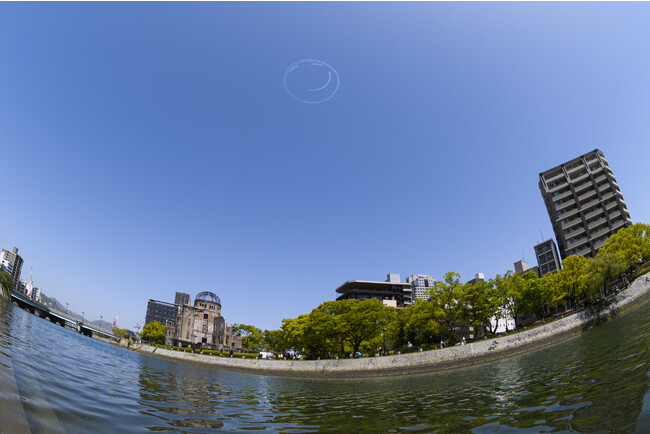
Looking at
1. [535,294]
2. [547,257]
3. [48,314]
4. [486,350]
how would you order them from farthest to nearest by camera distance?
[48,314]
[547,257]
[535,294]
[486,350]

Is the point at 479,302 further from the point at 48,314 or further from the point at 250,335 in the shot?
the point at 48,314

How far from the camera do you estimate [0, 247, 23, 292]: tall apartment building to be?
16662 cm

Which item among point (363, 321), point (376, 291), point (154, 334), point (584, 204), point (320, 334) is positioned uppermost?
point (584, 204)

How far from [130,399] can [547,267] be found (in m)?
112

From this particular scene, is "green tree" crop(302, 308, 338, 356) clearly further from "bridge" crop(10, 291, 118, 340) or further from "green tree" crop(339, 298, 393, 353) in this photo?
"bridge" crop(10, 291, 118, 340)

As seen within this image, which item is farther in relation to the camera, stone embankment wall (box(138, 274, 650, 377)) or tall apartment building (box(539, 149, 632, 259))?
tall apartment building (box(539, 149, 632, 259))

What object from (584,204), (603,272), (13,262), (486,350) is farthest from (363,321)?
(13,262)

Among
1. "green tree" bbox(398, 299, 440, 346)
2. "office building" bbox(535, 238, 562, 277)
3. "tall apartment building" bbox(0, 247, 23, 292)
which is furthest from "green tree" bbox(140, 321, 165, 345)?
"office building" bbox(535, 238, 562, 277)

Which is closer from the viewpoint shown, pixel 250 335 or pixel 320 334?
pixel 320 334

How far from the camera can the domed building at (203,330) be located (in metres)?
93.9

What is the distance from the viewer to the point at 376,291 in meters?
124

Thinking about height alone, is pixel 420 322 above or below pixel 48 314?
below

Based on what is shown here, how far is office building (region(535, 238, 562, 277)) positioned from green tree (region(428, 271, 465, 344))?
194ft

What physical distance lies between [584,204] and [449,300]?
67.7 metres
